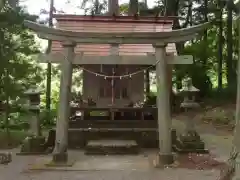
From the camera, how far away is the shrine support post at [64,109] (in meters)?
9.48

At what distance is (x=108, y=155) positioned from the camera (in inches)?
432

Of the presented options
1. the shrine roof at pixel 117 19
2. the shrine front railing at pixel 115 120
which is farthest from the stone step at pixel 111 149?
the shrine roof at pixel 117 19

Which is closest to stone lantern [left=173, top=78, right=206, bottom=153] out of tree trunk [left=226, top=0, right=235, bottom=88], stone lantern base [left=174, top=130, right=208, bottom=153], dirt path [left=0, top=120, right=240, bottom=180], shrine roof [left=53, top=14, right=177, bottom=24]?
stone lantern base [left=174, top=130, right=208, bottom=153]

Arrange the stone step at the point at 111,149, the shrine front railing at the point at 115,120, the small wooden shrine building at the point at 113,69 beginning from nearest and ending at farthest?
1. the stone step at the point at 111,149
2. the shrine front railing at the point at 115,120
3. the small wooden shrine building at the point at 113,69

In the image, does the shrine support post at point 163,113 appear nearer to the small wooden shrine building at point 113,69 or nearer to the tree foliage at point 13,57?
the small wooden shrine building at point 113,69

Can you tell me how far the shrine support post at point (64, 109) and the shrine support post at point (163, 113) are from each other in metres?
2.33

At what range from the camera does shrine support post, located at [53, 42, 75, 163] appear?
31.1ft

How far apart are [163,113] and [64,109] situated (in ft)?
8.46

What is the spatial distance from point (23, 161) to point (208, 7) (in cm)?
1862

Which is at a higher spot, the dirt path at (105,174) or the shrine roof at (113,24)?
the shrine roof at (113,24)

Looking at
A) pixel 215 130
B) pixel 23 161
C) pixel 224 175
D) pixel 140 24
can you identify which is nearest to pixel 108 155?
pixel 23 161

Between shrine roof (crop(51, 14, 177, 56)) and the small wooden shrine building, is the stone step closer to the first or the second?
the small wooden shrine building

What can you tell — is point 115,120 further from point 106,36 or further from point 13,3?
point 13,3

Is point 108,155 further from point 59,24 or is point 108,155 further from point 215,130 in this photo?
point 215,130
